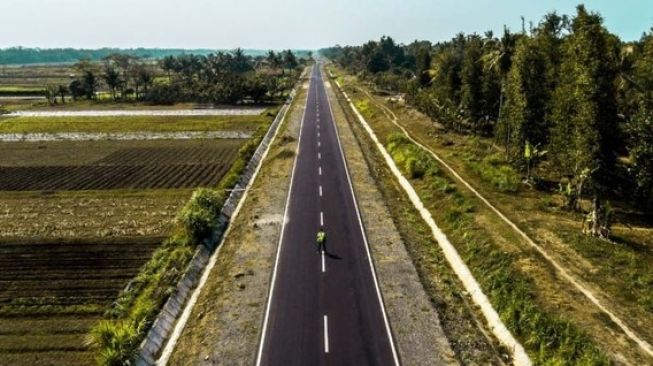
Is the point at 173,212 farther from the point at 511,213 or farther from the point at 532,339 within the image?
the point at 532,339

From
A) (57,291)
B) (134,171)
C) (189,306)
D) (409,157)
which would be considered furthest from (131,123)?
(189,306)

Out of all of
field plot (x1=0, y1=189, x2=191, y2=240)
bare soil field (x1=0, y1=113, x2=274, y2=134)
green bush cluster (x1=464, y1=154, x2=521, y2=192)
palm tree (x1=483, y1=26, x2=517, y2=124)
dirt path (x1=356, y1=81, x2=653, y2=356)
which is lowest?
field plot (x1=0, y1=189, x2=191, y2=240)

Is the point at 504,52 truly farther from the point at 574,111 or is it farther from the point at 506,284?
the point at 506,284

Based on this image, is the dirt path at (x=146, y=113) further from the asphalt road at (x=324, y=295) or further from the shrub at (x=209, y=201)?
the asphalt road at (x=324, y=295)

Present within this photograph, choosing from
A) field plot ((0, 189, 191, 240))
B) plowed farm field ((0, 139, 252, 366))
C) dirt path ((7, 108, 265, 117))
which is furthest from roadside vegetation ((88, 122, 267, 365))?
dirt path ((7, 108, 265, 117))

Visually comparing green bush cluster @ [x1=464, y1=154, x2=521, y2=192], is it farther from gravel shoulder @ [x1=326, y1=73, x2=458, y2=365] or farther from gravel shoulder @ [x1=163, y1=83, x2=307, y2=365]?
gravel shoulder @ [x1=163, y1=83, x2=307, y2=365]

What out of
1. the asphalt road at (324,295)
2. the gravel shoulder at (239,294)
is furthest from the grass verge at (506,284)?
the gravel shoulder at (239,294)
